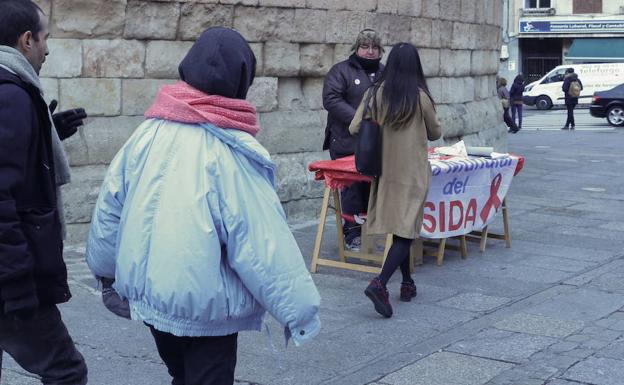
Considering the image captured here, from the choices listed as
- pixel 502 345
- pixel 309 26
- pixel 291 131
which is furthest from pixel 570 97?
pixel 502 345

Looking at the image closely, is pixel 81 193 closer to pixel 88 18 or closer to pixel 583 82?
pixel 88 18

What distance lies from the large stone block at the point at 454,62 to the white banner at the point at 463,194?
4.61 m

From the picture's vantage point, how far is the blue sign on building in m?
45.0

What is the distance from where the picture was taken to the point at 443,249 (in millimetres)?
8422

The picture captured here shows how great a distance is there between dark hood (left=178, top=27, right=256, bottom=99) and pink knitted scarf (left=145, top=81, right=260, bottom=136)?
34mm

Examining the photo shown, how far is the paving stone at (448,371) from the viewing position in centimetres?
534

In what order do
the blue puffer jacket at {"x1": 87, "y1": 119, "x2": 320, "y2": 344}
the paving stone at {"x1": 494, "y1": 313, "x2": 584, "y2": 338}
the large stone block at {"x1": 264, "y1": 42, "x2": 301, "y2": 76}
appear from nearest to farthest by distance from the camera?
the blue puffer jacket at {"x1": 87, "y1": 119, "x2": 320, "y2": 344} < the paving stone at {"x1": 494, "y1": 313, "x2": 584, "y2": 338} < the large stone block at {"x1": 264, "y1": 42, "x2": 301, "y2": 76}

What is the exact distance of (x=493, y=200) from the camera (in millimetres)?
8914

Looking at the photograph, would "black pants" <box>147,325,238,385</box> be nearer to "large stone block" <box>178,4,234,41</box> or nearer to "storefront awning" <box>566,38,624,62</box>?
"large stone block" <box>178,4,234,41</box>

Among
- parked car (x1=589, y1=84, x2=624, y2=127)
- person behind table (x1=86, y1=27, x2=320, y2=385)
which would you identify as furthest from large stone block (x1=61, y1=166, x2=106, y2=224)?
parked car (x1=589, y1=84, x2=624, y2=127)

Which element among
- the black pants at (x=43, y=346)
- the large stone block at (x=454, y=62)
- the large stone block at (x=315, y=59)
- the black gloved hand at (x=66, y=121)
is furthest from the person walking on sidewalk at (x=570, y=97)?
the black pants at (x=43, y=346)

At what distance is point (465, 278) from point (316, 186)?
2940 mm

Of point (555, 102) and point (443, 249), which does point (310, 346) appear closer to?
point (443, 249)

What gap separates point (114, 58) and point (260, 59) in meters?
1.70
